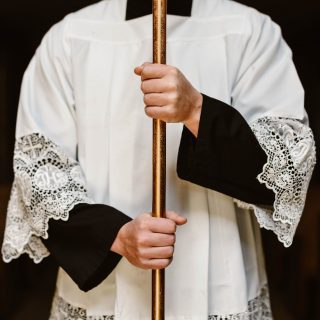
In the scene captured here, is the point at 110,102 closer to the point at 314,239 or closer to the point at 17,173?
the point at 17,173

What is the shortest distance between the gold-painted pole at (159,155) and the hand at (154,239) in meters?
0.02

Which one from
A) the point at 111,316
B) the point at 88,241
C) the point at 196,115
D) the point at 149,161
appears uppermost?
the point at 196,115

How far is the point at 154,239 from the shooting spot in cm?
120

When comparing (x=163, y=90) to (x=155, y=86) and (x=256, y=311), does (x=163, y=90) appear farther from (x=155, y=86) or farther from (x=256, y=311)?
(x=256, y=311)

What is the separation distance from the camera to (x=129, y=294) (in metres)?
1.36

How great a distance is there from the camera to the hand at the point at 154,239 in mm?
1197

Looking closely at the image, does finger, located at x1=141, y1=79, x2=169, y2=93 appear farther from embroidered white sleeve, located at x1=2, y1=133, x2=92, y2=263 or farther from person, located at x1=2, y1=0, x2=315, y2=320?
embroidered white sleeve, located at x1=2, y1=133, x2=92, y2=263

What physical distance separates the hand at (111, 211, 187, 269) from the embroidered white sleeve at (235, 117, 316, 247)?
20 cm

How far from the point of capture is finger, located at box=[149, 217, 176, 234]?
47.0 inches

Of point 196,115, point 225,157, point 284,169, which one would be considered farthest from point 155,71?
point 284,169

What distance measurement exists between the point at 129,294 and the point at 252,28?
63 cm

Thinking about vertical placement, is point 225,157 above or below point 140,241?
above

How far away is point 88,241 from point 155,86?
377 mm

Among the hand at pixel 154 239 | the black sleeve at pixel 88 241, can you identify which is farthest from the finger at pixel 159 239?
the black sleeve at pixel 88 241
